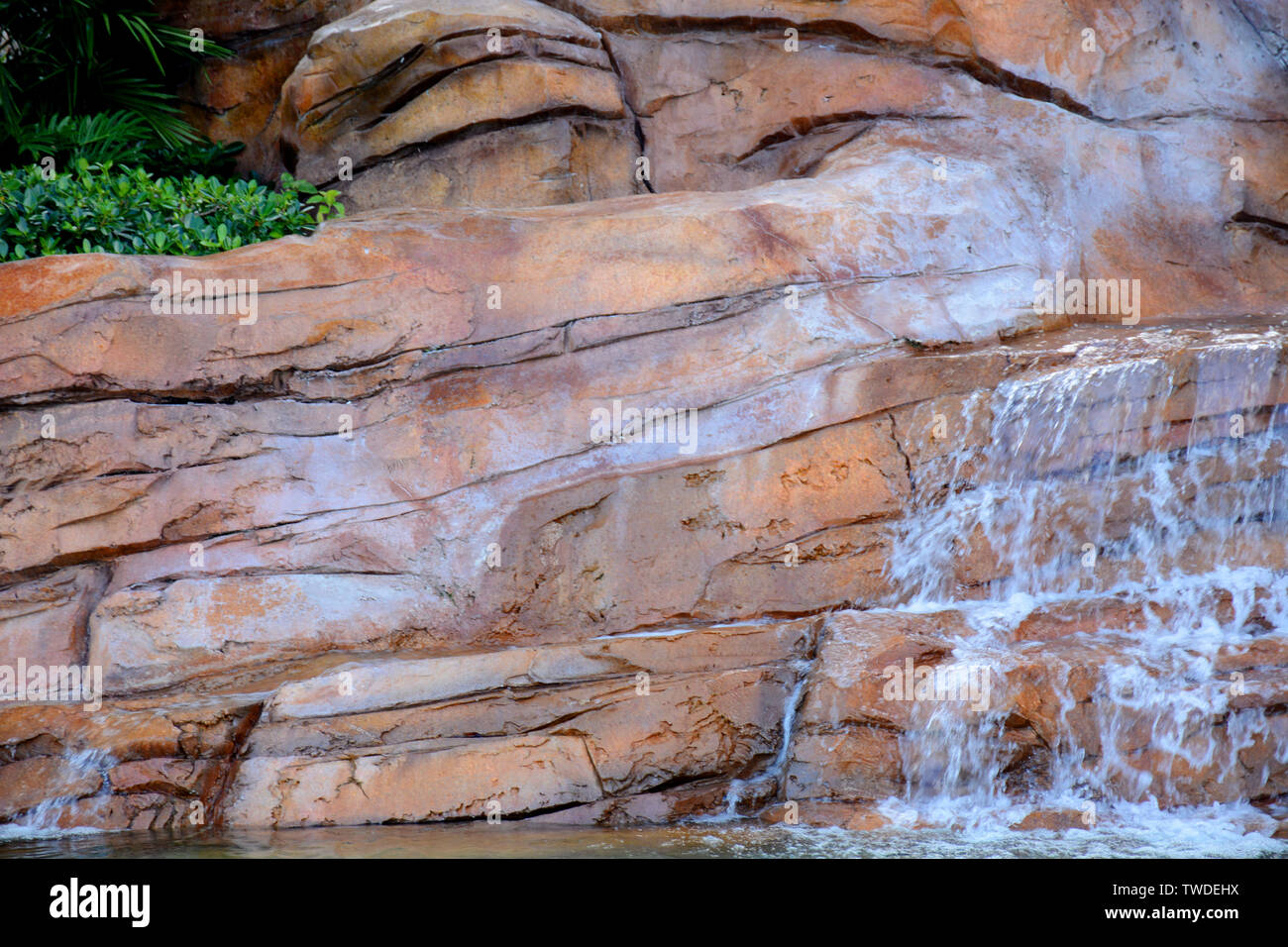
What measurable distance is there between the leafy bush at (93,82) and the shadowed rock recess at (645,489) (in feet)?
4.68

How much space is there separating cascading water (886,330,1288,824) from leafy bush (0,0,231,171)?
6.13m

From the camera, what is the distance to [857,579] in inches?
250

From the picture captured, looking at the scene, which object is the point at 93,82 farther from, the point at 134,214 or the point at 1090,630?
the point at 1090,630

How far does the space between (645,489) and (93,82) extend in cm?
554

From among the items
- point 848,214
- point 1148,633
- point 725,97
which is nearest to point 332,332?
point 848,214

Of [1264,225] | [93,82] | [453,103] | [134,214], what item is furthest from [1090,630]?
[93,82]

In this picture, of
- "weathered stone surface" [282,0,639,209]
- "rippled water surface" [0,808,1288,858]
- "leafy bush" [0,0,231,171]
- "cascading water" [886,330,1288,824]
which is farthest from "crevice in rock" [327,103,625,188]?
"rippled water surface" [0,808,1288,858]

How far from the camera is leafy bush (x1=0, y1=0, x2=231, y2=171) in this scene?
8578mm

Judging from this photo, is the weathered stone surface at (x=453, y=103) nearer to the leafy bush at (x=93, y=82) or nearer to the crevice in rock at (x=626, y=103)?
the crevice in rock at (x=626, y=103)

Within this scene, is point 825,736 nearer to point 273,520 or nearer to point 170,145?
point 273,520

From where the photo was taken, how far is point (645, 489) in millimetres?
6469

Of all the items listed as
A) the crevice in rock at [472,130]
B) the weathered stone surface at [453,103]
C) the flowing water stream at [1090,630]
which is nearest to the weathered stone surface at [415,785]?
the flowing water stream at [1090,630]

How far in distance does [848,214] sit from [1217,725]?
350 cm

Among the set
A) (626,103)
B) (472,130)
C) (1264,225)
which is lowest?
(1264,225)
